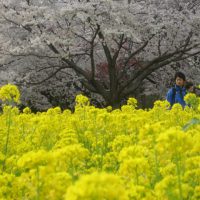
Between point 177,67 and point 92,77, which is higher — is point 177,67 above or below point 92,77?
above

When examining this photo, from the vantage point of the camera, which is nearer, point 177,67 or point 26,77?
point 26,77

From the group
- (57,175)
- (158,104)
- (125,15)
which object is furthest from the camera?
(125,15)

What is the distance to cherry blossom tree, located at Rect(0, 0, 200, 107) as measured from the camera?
1364cm

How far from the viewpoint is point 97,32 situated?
13.9 meters

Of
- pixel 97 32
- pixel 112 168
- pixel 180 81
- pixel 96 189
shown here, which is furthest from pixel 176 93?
→ pixel 96 189

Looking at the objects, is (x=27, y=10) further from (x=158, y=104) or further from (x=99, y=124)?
(x=99, y=124)

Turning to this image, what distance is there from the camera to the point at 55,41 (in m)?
14.0

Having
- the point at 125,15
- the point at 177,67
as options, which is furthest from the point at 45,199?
the point at 177,67

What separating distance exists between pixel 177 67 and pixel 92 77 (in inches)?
184

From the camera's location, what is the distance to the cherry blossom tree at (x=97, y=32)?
537 inches

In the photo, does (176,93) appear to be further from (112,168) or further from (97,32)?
(97,32)

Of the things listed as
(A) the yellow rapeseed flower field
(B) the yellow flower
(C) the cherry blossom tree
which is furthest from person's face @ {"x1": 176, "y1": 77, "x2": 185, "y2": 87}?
(B) the yellow flower

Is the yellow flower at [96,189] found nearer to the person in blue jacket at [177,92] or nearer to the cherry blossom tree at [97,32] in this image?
the person in blue jacket at [177,92]

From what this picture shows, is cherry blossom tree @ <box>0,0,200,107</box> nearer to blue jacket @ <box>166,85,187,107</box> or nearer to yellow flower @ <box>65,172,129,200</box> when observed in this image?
blue jacket @ <box>166,85,187,107</box>
